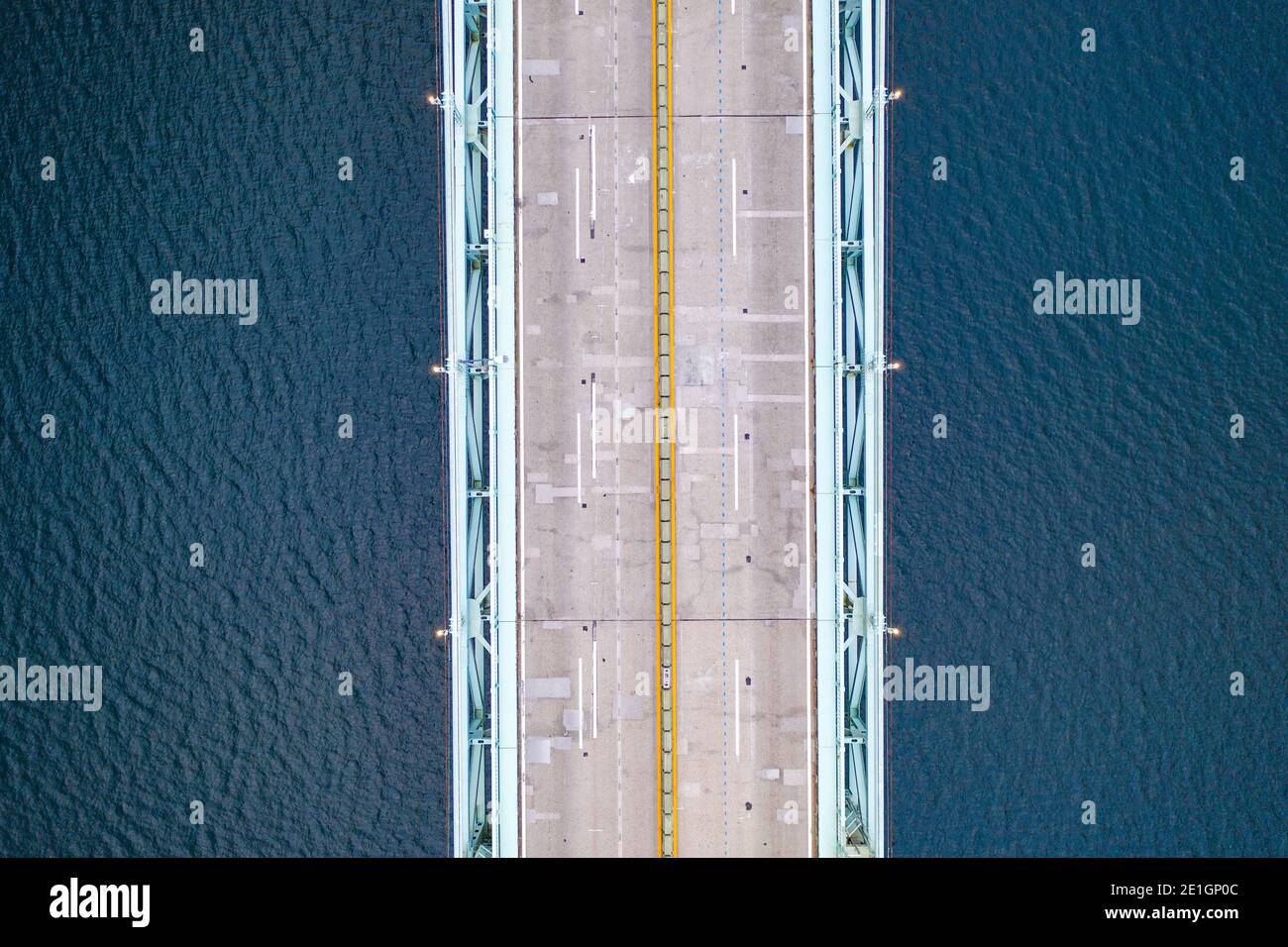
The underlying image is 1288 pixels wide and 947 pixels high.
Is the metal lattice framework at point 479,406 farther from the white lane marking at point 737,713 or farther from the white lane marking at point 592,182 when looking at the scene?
the white lane marking at point 737,713

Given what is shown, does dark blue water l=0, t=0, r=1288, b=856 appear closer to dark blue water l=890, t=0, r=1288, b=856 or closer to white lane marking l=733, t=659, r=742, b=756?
dark blue water l=890, t=0, r=1288, b=856

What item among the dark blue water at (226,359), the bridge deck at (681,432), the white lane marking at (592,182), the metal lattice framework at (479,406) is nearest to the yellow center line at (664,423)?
the bridge deck at (681,432)

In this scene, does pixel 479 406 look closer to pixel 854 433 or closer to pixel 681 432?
pixel 681 432

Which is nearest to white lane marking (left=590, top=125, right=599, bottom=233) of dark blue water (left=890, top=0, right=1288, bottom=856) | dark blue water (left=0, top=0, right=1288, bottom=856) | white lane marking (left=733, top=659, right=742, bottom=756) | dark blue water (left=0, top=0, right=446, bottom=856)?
dark blue water (left=0, top=0, right=446, bottom=856)

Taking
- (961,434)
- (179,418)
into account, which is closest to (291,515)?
(179,418)

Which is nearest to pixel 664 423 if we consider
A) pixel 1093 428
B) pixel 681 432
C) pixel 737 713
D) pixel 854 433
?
pixel 681 432

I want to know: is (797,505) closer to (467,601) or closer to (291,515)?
(467,601)
